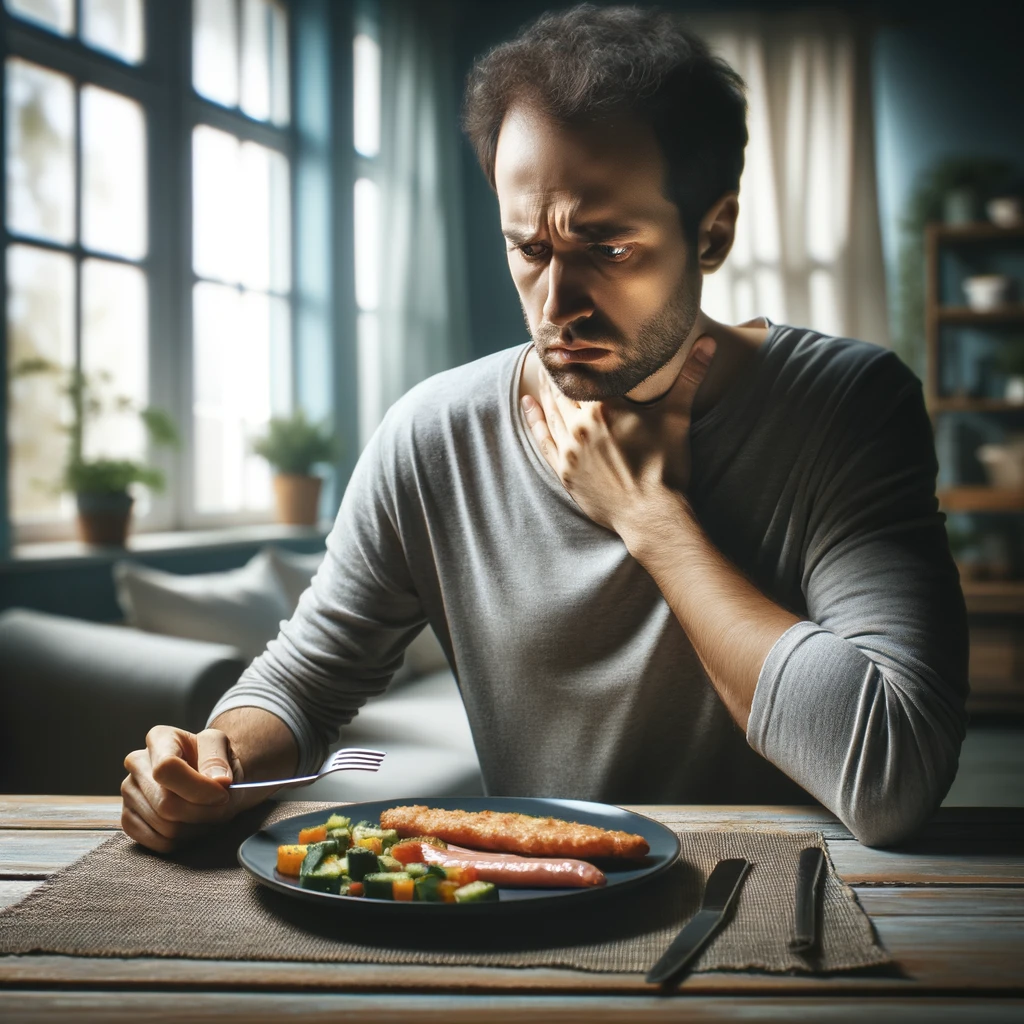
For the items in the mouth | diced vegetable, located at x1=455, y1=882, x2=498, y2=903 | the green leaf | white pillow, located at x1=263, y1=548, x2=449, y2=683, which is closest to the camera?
diced vegetable, located at x1=455, y1=882, x2=498, y2=903

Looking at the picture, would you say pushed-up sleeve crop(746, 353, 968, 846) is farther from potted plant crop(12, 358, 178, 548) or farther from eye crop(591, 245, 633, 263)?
potted plant crop(12, 358, 178, 548)

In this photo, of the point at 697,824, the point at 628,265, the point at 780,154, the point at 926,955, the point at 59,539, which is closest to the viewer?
the point at 926,955

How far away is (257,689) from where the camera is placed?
1.20 meters

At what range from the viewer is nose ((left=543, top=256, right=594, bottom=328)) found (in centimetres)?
116

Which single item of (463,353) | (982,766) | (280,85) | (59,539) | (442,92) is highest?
(442,92)

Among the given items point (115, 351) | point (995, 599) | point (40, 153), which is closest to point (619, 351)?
point (40, 153)

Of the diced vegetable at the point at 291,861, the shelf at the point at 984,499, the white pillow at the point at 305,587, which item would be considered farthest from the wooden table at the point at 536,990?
the shelf at the point at 984,499

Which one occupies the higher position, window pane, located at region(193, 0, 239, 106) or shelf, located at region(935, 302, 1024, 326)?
window pane, located at region(193, 0, 239, 106)

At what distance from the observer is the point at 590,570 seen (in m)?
1.28

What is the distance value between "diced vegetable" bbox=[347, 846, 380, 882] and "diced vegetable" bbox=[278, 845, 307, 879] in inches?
1.7

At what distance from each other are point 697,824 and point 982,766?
12.1 ft

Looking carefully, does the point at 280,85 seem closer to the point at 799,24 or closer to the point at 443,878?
the point at 799,24

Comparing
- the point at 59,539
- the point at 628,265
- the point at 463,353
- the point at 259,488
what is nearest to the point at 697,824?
the point at 628,265

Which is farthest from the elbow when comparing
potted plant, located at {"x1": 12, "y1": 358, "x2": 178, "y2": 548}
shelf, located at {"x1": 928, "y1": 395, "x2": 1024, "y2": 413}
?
shelf, located at {"x1": 928, "y1": 395, "x2": 1024, "y2": 413}
